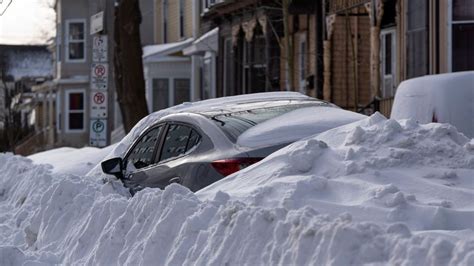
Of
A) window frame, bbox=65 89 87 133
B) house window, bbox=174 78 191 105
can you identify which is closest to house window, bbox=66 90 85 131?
window frame, bbox=65 89 87 133

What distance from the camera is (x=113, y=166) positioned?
1141 cm

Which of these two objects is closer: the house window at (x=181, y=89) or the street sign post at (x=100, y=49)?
the street sign post at (x=100, y=49)

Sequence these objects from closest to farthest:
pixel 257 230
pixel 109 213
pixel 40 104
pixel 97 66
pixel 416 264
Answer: pixel 416 264 < pixel 257 230 < pixel 109 213 < pixel 97 66 < pixel 40 104

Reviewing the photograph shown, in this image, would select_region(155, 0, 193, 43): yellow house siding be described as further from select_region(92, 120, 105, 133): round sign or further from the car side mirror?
the car side mirror

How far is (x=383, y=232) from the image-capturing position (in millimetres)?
5723

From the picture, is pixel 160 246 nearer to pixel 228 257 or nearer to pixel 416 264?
pixel 228 257

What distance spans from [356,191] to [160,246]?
1.56m

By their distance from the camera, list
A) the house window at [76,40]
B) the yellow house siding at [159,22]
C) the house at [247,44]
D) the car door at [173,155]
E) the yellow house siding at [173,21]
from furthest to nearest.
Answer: the house window at [76,40] < the yellow house siding at [159,22] < the yellow house siding at [173,21] < the house at [247,44] < the car door at [173,155]

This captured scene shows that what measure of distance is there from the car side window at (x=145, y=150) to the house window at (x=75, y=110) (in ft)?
115

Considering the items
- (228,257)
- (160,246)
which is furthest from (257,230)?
(160,246)

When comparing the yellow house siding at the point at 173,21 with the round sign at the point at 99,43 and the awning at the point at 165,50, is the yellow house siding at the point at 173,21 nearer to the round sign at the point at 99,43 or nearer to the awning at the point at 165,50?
the awning at the point at 165,50

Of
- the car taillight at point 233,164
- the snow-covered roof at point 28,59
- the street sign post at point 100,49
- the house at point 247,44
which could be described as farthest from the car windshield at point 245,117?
the snow-covered roof at point 28,59

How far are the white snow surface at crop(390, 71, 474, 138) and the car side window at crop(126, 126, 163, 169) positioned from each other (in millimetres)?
2836

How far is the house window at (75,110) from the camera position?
46656mm
